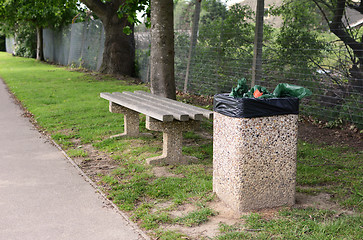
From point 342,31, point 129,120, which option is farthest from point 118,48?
point 342,31

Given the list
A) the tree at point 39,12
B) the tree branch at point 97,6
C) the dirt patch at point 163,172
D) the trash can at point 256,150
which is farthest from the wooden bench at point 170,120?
the tree branch at point 97,6

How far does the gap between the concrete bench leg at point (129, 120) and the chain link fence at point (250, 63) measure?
343 cm

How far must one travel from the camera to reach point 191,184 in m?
4.79

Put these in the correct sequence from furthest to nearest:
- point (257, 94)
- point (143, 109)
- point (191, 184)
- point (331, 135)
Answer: point (331, 135) < point (143, 109) < point (191, 184) < point (257, 94)

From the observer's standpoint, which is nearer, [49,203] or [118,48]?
[49,203]

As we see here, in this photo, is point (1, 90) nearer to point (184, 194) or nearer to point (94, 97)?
point (94, 97)

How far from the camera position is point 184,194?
4461 millimetres

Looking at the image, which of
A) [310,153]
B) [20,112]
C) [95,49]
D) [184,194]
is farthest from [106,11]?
[184,194]

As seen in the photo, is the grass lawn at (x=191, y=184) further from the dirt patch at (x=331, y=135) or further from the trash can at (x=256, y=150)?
the dirt patch at (x=331, y=135)

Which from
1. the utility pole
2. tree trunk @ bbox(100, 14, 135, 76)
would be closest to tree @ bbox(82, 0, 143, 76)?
tree trunk @ bbox(100, 14, 135, 76)

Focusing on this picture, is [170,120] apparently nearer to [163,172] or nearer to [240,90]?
[163,172]

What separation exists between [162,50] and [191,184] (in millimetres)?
3812

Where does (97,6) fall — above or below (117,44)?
above

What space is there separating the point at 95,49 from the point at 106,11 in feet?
15.9
